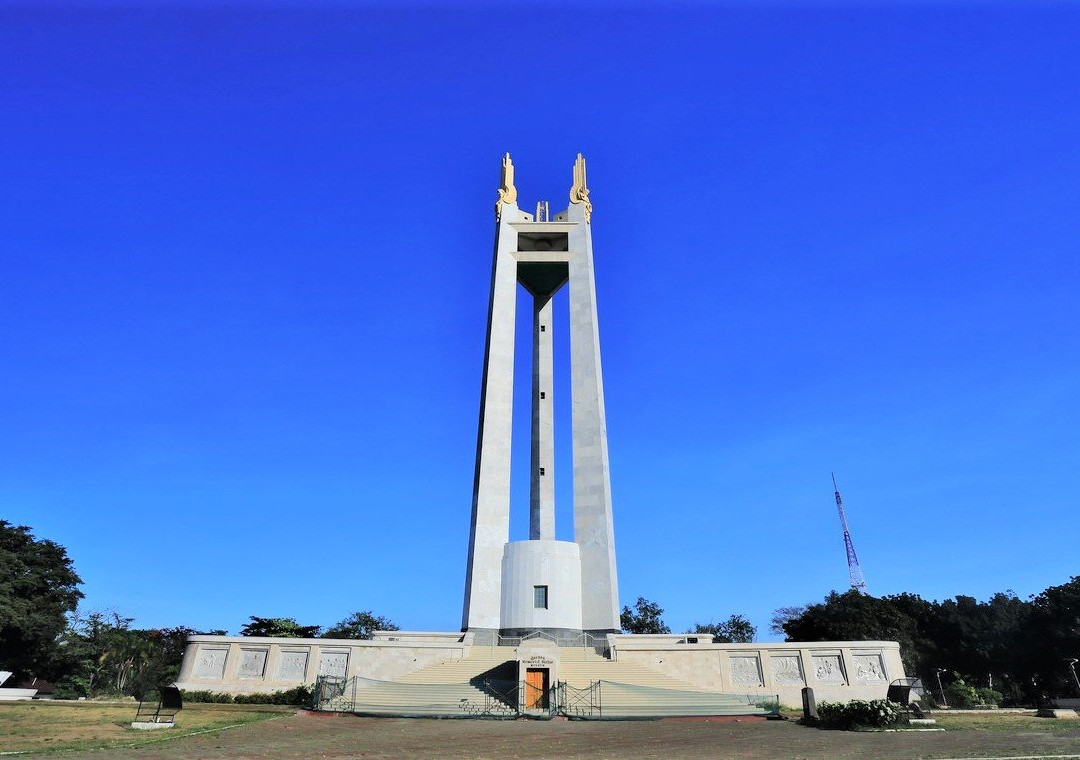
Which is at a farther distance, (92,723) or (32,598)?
(32,598)

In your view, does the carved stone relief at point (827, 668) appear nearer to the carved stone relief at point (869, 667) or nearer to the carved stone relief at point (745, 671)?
the carved stone relief at point (869, 667)

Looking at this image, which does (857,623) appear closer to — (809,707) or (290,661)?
(809,707)

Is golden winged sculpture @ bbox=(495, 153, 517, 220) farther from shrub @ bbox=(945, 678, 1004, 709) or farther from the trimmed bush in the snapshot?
shrub @ bbox=(945, 678, 1004, 709)

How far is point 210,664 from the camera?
89.9 feet

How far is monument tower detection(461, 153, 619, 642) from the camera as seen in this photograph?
30.8m

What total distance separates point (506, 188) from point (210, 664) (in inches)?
1191

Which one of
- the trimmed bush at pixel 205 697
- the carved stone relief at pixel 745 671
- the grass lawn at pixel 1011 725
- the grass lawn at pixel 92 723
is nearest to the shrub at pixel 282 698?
the trimmed bush at pixel 205 697

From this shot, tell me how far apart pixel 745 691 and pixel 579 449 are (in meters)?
13.4

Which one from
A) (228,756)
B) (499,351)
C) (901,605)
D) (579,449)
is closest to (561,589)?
(579,449)

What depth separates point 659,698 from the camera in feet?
74.3

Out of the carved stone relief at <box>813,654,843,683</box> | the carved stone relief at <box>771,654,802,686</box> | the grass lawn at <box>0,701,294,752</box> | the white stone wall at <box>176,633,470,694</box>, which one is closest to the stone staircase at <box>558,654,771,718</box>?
the carved stone relief at <box>771,654,802,686</box>

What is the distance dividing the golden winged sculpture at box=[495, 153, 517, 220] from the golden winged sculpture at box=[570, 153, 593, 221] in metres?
3.74

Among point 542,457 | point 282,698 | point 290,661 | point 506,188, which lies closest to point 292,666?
point 290,661

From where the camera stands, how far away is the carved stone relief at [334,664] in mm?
26703
